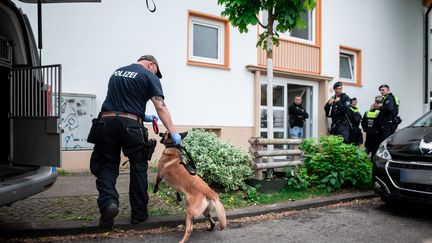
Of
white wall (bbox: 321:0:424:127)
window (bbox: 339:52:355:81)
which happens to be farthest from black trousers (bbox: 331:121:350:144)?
window (bbox: 339:52:355:81)

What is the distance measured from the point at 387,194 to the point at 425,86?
10.9 metres

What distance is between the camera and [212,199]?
3939 millimetres

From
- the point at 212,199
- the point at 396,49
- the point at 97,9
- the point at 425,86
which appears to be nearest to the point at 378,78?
the point at 396,49

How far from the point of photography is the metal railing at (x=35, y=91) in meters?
4.20

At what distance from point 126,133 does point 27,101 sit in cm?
128

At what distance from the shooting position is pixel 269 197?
5734 mm

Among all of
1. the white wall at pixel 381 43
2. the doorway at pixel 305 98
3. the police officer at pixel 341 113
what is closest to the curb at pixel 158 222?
the police officer at pixel 341 113

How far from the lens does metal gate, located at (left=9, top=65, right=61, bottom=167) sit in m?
4.15

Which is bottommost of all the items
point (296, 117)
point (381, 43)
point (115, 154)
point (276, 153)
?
point (276, 153)

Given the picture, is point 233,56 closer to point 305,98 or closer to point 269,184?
point 305,98

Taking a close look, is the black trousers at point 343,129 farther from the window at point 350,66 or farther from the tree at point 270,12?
the tree at point 270,12

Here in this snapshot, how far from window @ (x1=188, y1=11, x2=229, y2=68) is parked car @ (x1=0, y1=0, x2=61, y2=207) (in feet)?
16.5

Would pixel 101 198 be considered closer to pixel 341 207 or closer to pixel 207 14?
pixel 341 207

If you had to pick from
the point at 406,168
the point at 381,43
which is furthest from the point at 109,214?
the point at 381,43
